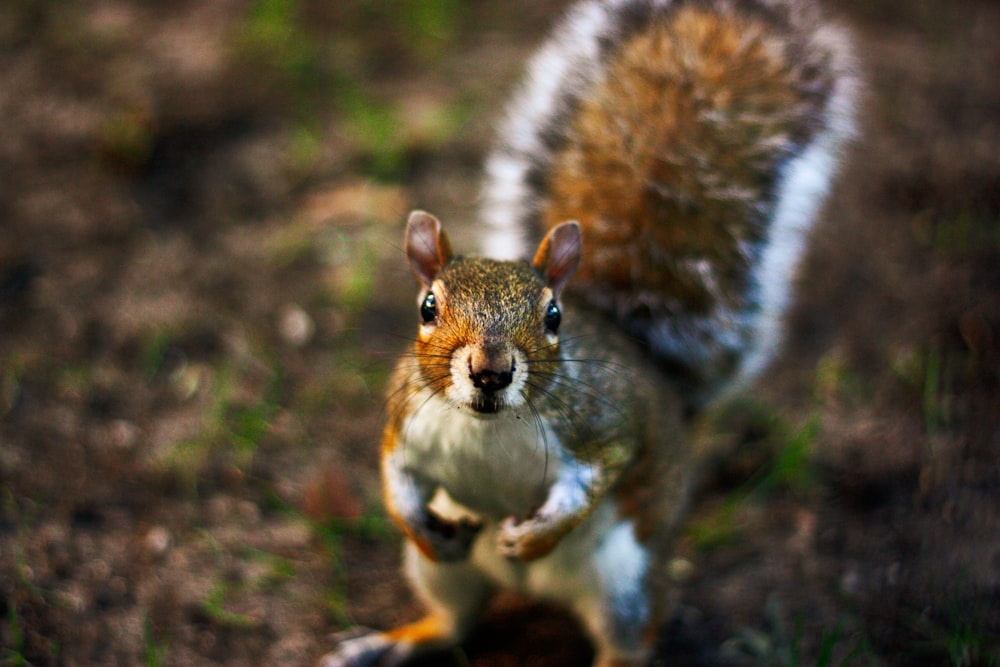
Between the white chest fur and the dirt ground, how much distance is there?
0.35 m

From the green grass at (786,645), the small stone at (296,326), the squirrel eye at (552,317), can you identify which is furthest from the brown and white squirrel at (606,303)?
the small stone at (296,326)

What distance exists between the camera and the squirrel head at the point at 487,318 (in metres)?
1.36

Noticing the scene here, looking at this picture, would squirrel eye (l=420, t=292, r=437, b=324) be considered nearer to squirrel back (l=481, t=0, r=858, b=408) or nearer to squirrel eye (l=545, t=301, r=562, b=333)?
squirrel eye (l=545, t=301, r=562, b=333)

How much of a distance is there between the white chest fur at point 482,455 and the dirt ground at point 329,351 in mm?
354

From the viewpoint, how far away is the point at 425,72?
354 cm

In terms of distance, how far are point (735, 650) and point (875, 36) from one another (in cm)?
264

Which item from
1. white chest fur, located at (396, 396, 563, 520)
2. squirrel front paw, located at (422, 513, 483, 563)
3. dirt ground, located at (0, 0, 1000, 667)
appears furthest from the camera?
dirt ground, located at (0, 0, 1000, 667)

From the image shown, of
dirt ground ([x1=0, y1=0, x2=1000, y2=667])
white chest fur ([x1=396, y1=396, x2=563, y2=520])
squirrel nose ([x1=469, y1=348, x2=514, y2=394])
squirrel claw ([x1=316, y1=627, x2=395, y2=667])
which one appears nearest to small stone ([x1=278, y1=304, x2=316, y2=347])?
dirt ground ([x1=0, y1=0, x2=1000, y2=667])

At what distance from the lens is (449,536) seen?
1.61 metres

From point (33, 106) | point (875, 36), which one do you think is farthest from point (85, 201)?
point (875, 36)

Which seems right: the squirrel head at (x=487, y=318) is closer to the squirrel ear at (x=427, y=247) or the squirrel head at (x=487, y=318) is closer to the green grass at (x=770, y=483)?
the squirrel ear at (x=427, y=247)

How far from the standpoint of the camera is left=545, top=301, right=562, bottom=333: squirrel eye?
1.50 meters

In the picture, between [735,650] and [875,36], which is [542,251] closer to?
[735,650]

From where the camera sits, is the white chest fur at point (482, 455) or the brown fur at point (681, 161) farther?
the brown fur at point (681, 161)
